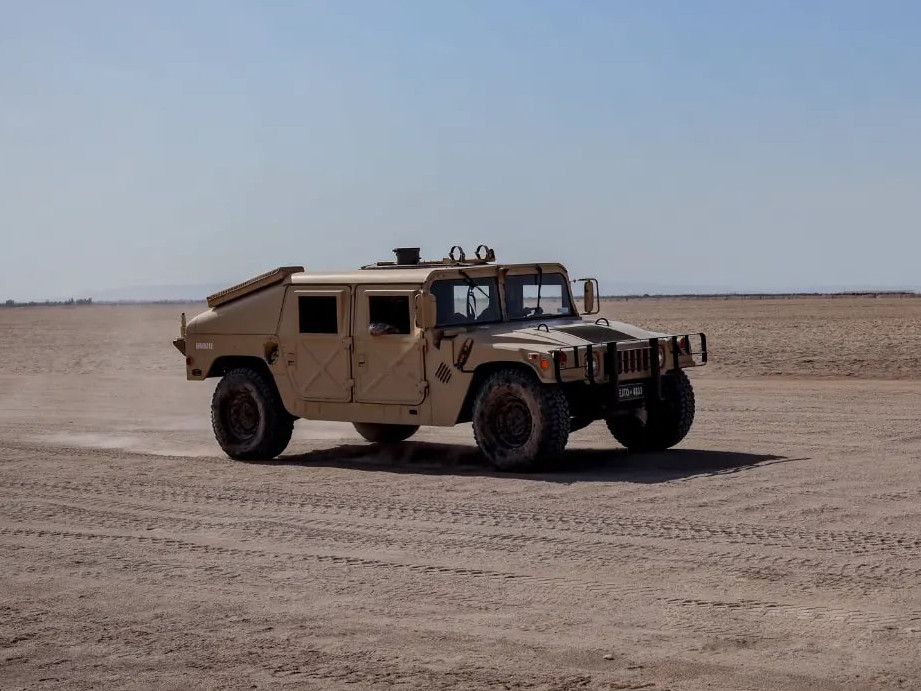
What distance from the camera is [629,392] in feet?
43.5

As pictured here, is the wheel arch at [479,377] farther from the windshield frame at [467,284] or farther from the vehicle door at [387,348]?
the windshield frame at [467,284]

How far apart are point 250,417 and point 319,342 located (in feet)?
4.42

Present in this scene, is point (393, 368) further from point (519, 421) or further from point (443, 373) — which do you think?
point (519, 421)

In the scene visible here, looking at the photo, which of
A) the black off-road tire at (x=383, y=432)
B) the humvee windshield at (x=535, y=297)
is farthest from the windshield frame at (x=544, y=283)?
the black off-road tire at (x=383, y=432)

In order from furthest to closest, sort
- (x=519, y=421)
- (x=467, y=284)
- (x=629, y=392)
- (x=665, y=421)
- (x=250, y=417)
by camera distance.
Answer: (x=250, y=417)
(x=665, y=421)
(x=467, y=284)
(x=629, y=392)
(x=519, y=421)

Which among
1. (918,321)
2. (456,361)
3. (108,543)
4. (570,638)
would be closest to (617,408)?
(456,361)

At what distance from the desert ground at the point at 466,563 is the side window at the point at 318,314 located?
53.8 inches

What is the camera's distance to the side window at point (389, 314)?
44.8ft

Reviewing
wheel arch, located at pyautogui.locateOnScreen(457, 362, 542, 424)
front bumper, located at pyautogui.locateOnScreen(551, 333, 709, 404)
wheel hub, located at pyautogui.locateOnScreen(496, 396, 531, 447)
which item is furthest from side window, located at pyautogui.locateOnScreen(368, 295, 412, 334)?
front bumper, located at pyautogui.locateOnScreen(551, 333, 709, 404)

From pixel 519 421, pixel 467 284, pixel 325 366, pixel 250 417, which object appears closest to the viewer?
pixel 519 421

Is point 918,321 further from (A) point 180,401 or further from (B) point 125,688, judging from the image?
(B) point 125,688

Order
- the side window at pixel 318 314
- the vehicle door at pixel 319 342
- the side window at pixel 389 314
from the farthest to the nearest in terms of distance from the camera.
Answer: the side window at pixel 318 314 → the vehicle door at pixel 319 342 → the side window at pixel 389 314

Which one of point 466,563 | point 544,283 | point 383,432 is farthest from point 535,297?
point 466,563

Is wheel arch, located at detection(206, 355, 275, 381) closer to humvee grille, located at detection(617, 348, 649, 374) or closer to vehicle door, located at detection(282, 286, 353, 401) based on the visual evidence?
vehicle door, located at detection(282, 286, 353, 401)
